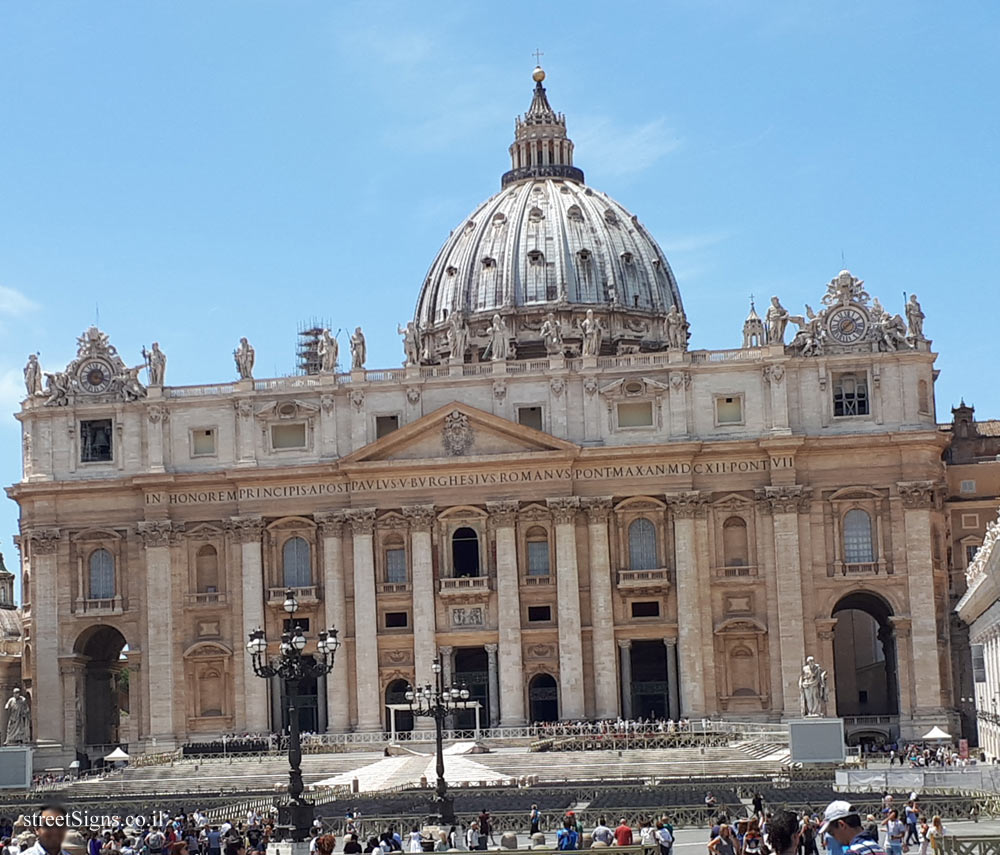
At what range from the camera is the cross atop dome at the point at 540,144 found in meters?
127

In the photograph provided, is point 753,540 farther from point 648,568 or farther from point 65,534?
point 65,534

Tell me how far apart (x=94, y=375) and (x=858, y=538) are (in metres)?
34.7

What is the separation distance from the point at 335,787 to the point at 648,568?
29468 millimetres

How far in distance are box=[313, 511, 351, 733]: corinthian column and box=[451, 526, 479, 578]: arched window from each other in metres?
4.91

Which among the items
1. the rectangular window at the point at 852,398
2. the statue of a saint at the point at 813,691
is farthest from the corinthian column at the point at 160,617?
the rectangular window at the point at 852,398

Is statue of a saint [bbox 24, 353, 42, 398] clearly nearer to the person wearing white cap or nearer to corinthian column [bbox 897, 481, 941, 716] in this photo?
corinthian column [bbox 897, 481, 941, 716]

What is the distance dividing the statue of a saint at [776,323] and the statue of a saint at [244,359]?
75.0 ft

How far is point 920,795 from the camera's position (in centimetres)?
4231

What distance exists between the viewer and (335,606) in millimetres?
83375

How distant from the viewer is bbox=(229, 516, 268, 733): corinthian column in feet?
273

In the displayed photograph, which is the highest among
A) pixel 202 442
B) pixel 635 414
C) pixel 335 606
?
pixel 635 414

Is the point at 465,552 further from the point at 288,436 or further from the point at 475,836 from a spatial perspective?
the point at 475,836

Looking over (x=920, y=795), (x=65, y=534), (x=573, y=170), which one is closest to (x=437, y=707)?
(x=920, y=795)

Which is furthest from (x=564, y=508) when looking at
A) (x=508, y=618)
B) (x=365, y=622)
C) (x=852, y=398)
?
(x=852, y=398)
